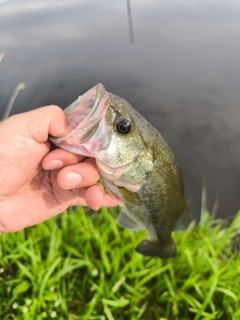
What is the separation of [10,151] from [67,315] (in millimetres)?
1338

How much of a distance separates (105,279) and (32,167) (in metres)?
1.20

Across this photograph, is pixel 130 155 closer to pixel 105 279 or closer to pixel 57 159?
pixel 57 159

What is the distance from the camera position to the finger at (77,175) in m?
1.77

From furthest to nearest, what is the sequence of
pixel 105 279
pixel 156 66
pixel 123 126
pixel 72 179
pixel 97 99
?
pixel 156 66 → pixel 105 279 → pixel 72 179 → pixel 123 126 → pixel 97 99

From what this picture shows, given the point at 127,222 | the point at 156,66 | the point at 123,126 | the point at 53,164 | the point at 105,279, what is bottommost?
the point at 105,279

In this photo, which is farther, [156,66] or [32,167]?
[156,66]

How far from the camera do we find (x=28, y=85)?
17.5 feet

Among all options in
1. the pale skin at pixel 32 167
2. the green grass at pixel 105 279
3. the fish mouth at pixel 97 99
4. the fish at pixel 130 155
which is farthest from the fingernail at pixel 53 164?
the green grass at pixel 105 279

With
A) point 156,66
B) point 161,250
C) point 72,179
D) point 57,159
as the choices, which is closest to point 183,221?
point 161,250

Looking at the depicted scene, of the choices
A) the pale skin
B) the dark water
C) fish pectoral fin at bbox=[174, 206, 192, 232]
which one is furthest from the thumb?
the dark water

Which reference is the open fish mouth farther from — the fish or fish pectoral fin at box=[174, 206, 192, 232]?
fish pectoral fin at box=[174, 206, 192, 232]

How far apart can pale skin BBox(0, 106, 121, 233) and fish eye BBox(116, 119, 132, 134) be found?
0.29m

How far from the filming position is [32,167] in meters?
1.99

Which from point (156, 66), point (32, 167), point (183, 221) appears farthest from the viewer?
point (156, 66)
